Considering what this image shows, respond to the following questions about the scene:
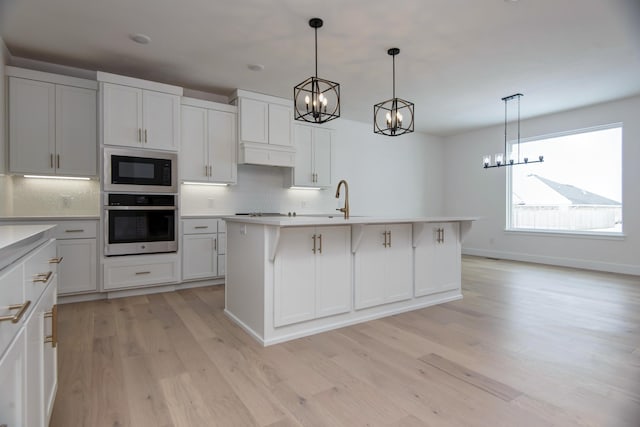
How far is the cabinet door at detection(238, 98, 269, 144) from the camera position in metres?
4.73

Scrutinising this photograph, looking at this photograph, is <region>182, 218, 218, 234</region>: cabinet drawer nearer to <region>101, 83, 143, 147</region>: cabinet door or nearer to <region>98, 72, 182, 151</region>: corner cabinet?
<region>98, 72, 182, 151</region>: corner cabinet

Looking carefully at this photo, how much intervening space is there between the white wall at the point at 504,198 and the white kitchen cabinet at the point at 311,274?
5.01 metres

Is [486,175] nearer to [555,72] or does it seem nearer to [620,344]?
[555,72]

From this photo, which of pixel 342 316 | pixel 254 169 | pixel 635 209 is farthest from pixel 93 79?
pixel 635 209

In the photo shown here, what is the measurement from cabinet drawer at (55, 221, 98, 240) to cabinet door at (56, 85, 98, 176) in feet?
1.98

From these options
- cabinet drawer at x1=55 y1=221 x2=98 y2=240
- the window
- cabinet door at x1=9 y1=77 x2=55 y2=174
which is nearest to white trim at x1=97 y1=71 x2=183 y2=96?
cabinet door at x1=9 y1=77 x2=55 y2=174

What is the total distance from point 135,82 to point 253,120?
4.87 feet

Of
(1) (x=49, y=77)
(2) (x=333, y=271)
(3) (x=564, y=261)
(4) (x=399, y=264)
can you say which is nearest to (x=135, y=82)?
(1) (x=49, y=77)

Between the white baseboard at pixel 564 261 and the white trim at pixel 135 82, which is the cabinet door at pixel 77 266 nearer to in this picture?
the white trim at pixel 135 82

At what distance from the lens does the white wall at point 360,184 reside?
16.8 feet

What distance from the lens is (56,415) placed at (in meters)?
1.66

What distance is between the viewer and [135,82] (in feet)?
13.0

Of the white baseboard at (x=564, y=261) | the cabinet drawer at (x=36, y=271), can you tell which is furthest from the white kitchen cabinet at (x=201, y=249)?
the white baseboard at (x=564, y=261)

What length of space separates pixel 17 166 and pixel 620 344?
572 cm
